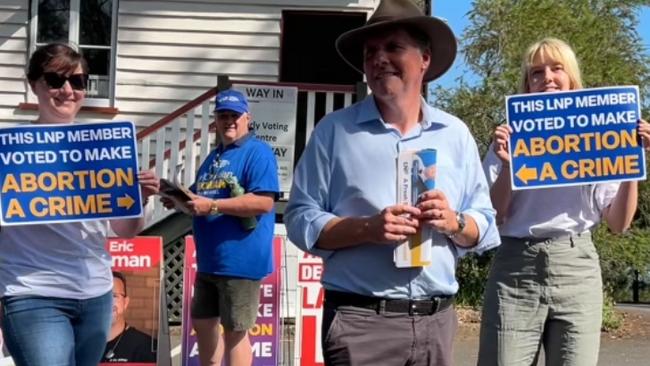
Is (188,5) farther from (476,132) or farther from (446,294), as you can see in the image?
(446,294)

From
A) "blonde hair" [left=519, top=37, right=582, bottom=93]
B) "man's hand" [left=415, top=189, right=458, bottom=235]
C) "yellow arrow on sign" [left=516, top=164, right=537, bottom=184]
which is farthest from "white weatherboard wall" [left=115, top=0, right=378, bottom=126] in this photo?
"man's hand" [left=415, top=189, right=458, bottom=235]

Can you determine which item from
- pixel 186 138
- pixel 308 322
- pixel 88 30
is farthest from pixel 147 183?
pixel 88 30

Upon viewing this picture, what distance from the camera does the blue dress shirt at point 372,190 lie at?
11.0 ft

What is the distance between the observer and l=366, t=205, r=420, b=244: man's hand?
3.17 meters

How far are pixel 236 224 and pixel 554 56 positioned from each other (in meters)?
2.23

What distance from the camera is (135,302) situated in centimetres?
675

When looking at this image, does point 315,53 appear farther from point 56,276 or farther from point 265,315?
point 56,276

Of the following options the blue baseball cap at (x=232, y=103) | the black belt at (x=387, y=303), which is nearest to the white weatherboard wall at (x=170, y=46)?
the blue baseball cap at (x=232, y=103)

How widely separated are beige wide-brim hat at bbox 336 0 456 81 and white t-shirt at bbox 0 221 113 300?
1.26m

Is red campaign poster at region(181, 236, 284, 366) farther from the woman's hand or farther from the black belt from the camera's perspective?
the black belt

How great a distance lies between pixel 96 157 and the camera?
162 inches

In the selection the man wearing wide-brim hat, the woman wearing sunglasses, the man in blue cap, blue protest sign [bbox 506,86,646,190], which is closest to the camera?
the man wearing wide-brim hat

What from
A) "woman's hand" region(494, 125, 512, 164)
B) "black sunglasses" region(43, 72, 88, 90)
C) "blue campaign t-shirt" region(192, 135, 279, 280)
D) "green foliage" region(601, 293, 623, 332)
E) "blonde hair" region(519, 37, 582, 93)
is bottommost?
"green foliage" region(601, 293, 623, 332)

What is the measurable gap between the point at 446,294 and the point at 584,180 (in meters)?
1.09
